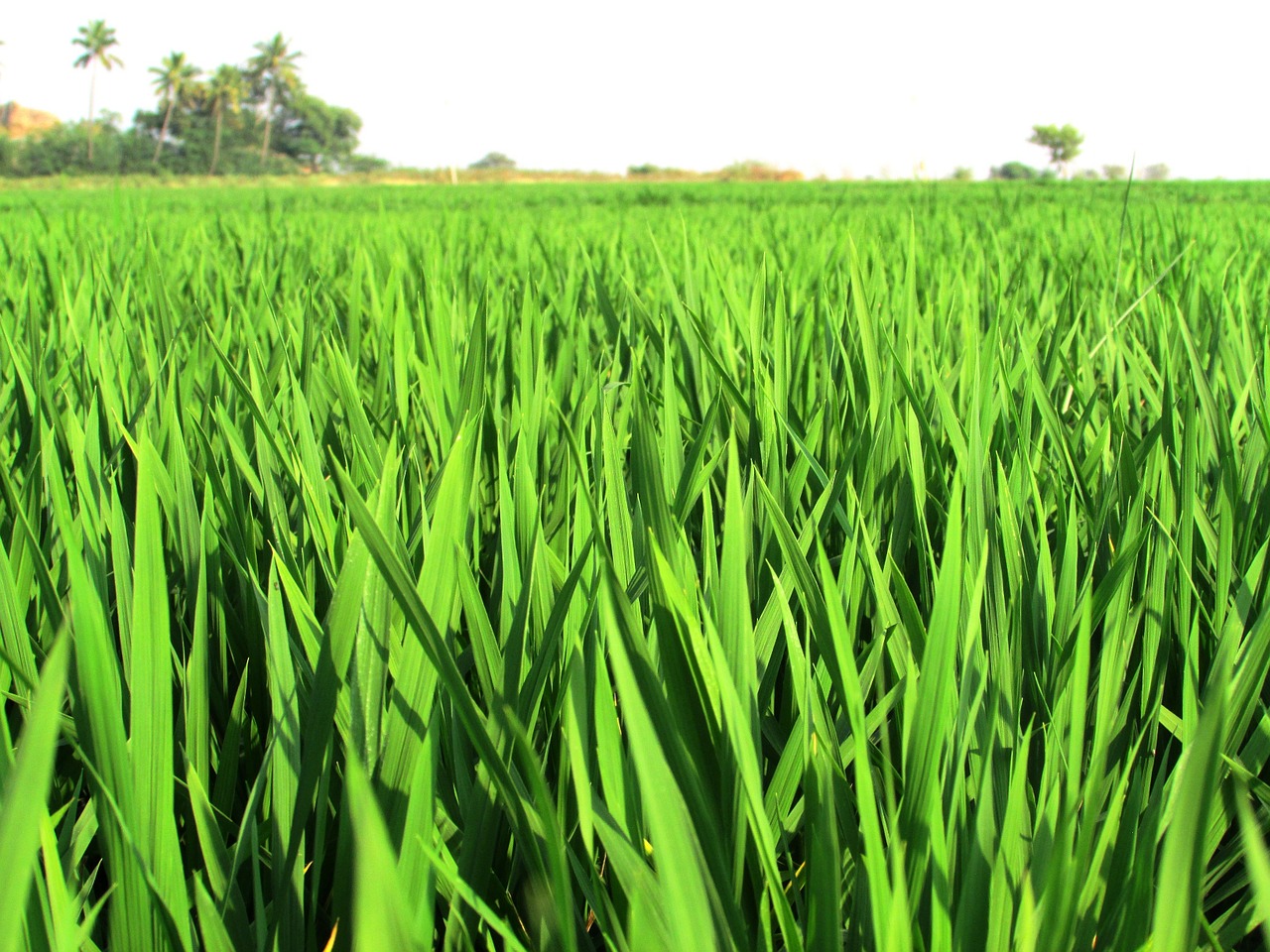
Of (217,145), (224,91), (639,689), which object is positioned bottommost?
(639,689)

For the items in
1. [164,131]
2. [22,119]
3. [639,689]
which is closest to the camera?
[639,689]

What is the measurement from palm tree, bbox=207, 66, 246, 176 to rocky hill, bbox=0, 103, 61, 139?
1973cm

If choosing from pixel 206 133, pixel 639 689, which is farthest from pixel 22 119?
pixel 639 689

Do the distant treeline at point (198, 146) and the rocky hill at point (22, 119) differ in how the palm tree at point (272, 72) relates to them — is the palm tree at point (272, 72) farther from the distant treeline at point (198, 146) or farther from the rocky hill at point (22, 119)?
the rocky hill at point (22, 119)

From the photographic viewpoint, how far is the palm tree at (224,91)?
4188 cm

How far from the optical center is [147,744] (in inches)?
12.0

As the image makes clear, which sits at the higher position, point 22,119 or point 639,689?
point 22,119

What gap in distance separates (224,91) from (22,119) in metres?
28.6

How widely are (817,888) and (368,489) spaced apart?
0.43 m

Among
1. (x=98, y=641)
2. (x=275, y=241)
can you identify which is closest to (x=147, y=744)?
(x=98, y=641)

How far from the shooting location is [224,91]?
42.5 m

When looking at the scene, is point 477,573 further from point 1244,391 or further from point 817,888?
point 1244,391

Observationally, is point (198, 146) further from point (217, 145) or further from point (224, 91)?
point (224, 91)

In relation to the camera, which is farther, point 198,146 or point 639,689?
point 198,146
